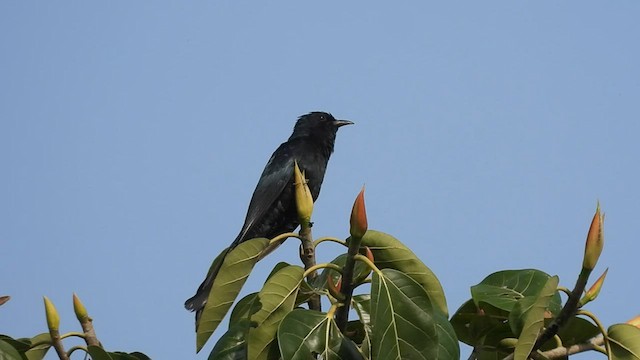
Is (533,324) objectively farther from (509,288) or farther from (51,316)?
(51,316)

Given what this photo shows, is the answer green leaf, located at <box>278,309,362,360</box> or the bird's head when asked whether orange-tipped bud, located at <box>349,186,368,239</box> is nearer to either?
green leaf, located at <box>278,309,362,360</box>

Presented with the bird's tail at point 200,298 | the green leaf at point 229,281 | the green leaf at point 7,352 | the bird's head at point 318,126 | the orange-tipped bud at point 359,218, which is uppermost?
the bird's head at point 318,126

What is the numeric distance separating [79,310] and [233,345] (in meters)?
0.55

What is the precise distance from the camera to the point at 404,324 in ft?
8.64


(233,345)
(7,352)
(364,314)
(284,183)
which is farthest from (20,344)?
(284,183)

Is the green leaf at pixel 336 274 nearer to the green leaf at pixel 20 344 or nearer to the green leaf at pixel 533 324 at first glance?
the green leaf at pixel 533 324

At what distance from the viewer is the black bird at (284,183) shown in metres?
7.62

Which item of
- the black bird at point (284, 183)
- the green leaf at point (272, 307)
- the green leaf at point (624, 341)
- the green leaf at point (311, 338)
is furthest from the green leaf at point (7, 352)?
the black bird at point (284, 183)

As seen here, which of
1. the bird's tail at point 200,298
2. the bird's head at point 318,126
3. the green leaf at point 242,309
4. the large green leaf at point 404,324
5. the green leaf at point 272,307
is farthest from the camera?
the bird's head at point 318,126

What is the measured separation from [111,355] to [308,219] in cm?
83

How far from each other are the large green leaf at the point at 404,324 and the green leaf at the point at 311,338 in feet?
0.61

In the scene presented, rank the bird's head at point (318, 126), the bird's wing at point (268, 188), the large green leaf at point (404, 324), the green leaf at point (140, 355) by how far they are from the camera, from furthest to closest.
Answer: the bird's head at point (318, 126) < the bird's wing at point (268, 188) < the green leaf at point (140, 355) < the large green leaf at point (404, 324)

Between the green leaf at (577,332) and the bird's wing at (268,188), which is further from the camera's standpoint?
the bird's wing at (268,188)

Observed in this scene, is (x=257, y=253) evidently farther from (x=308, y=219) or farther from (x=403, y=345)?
(x=403, y=345)
